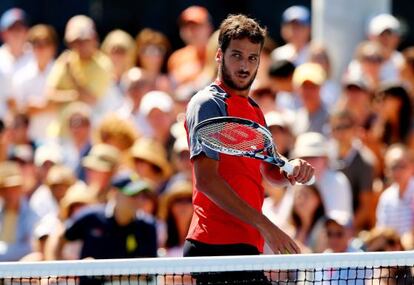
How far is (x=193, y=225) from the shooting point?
21.5 ft

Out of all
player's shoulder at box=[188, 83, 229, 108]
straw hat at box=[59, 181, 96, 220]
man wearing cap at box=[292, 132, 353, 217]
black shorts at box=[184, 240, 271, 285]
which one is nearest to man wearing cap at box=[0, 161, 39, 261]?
straw hat at box=[59, 181, 96, 220]

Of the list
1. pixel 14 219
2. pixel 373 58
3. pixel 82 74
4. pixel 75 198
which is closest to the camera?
pixel 75 198

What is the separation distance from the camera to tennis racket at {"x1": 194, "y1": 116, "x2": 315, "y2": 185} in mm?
6281

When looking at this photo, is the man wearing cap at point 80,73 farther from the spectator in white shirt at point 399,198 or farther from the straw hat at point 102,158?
the spectator in white shirt at point 399,198

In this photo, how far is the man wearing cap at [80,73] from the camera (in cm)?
1269

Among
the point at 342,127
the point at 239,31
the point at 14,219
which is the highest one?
the point at 239,31

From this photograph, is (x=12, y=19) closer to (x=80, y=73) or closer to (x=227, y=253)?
(x=80, y=73)

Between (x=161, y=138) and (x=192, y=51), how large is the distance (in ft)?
4.99

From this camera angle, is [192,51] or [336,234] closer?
[336,234]

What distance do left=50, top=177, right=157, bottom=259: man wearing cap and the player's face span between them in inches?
137

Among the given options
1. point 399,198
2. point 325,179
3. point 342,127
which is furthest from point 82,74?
point 399,198

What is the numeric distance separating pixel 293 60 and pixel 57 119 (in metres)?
2.32

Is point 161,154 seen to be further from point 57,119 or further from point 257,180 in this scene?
point 257,180

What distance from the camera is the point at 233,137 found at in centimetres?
631
